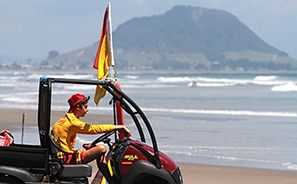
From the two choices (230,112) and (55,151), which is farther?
(230,112)

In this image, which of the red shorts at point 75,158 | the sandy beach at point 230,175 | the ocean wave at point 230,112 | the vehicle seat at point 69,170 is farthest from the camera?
the ocean wave at point 230,112

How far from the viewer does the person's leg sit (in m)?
4.42

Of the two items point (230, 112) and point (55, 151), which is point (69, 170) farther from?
point (230, 112)

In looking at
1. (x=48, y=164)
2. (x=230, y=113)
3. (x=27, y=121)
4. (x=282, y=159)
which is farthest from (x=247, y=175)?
(x=230, y=113)

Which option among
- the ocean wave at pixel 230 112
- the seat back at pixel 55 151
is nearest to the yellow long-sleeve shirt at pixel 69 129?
the seat back at pixel 55 151

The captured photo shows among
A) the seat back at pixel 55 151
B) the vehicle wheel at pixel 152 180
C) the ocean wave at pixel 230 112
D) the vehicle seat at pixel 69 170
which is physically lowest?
the ocean wave at pixel 230 112

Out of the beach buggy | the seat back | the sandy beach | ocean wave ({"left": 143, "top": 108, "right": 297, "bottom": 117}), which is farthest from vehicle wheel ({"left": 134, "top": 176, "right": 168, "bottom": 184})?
ocean wave ({"left": 143, "top": 108, "right": 297, "bottom": 117})

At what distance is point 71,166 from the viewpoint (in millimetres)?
4297

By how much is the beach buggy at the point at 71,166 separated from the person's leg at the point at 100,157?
0.06 m

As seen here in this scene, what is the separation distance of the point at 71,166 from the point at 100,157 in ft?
1.11

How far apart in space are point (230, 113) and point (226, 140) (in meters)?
7.03

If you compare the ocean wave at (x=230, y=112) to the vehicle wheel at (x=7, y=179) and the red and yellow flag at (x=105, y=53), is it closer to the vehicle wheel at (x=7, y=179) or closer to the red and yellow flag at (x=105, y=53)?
the red and yellow flag at (x=105, y=53)

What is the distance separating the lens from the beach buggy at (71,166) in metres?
4.18

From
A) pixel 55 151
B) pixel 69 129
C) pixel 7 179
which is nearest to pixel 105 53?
pixel 69 129
